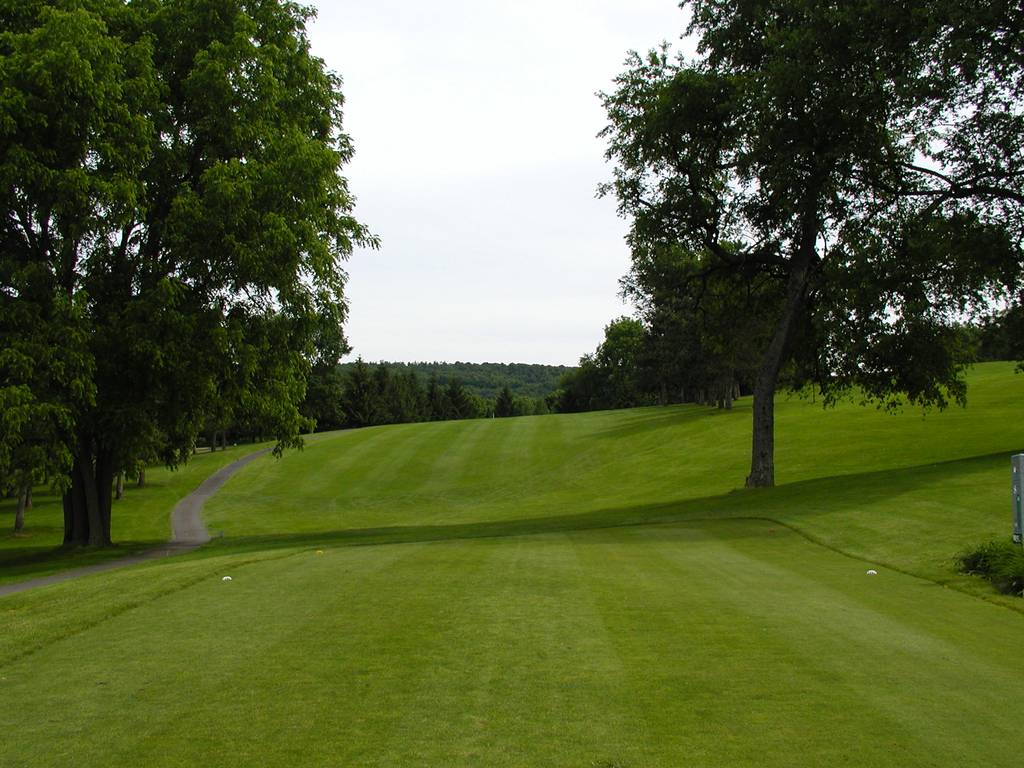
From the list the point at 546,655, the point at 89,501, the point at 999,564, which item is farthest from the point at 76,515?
the point at 999,564

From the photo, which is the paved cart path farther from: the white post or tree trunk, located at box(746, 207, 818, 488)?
tree trunk, located at box(746, 207, 818, 488)

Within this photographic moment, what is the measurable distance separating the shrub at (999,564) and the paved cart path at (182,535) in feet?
50.2

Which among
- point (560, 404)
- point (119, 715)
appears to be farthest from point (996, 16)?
point (560, 404)

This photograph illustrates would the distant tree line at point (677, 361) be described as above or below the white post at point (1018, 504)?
above

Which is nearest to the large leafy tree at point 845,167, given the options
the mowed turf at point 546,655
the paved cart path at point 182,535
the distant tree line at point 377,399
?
the mowed turf at point 546,655

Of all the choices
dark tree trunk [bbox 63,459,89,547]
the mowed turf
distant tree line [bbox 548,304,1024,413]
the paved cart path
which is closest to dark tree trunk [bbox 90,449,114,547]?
dark tree trunk [bbox 63,459,89,547]

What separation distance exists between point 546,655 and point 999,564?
7445mm

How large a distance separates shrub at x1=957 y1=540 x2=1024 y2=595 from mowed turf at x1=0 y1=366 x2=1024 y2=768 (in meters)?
0.33

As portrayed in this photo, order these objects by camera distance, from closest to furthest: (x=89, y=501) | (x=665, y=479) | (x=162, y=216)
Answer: (x=162, y=216) < (x=89, y=501) < (x=665, y=479)

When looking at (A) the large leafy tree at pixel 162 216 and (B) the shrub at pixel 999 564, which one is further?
(A) the large leafy tree at pixel 162 216

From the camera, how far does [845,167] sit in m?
26.3

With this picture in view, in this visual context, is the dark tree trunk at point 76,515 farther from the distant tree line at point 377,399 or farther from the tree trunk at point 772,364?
the distant tree line at point 377,399

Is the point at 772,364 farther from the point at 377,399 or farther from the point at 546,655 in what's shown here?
the point at 377,399

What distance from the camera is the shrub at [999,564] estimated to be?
34.8 feet
